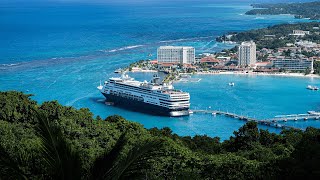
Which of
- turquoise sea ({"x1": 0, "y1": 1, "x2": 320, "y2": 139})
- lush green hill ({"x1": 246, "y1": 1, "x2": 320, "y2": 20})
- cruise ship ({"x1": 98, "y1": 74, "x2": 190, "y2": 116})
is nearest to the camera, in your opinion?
turquoise sea ({"x1": 0, "y1": 1, "x2": 320, "y2": 139})

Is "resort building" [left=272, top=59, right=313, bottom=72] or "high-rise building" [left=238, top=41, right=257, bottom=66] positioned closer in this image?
"resort building" [left=272, top=59, right=313, bottom=72]

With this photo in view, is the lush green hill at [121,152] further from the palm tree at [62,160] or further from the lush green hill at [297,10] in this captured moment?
the lush green hill at [297,10]

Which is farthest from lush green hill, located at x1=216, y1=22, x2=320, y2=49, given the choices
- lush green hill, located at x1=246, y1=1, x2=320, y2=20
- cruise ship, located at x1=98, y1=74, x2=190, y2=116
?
cruise ship, located at x1=98, y1=74, x2=190, y2=116

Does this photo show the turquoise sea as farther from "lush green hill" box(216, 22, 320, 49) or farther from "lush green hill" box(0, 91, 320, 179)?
"lush green hill" box(0, 91, 320, 179)

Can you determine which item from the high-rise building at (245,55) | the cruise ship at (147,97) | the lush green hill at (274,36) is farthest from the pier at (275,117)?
the lush green hill at (274,36)

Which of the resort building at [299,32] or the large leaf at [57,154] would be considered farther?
the resort building at [299,32]

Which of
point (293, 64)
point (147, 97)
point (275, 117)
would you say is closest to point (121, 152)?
point (275, 117)

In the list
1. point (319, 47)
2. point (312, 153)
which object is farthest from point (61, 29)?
point (312, 153)
